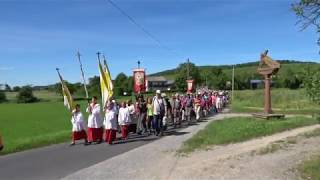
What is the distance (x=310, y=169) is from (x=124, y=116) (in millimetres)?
11041

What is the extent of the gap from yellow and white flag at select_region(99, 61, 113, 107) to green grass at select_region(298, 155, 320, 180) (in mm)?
10281

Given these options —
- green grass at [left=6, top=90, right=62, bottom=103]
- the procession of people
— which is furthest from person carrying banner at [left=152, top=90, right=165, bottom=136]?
green grass at [left=6, top=90, right=62, bottom=103]

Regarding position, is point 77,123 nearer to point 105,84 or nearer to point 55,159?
point 105,84

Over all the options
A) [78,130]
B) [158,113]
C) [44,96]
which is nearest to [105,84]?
[158,113]

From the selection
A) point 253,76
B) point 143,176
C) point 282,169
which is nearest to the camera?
point 143,176

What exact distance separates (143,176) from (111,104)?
9.73 m

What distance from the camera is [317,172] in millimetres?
12156

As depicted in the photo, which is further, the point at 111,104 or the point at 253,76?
the point at 253,76

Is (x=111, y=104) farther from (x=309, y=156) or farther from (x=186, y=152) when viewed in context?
(x=309, y=156)

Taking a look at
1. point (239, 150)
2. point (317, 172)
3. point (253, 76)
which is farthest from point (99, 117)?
point (253, 76)

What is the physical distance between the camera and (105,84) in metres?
23.0

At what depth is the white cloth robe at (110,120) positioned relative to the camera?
19980 millimetres

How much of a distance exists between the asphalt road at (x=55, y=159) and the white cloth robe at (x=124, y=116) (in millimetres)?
2089

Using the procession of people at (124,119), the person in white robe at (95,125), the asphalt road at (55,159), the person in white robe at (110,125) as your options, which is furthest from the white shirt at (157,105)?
the person in white robe at (95,125)
